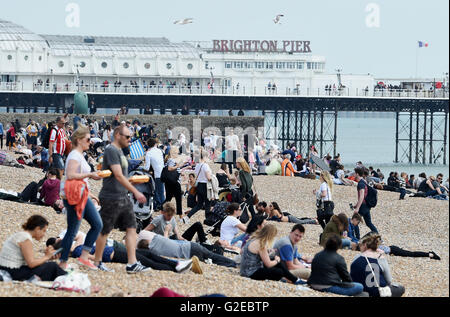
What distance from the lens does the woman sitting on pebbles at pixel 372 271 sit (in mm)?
9805

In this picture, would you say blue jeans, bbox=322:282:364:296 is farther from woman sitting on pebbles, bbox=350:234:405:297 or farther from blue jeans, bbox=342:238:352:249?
blue jeans, bbox=342:238:352:249

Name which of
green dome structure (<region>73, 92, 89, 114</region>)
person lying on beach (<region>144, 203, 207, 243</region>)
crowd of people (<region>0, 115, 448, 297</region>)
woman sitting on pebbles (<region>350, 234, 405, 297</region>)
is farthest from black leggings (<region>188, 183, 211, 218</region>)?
green dome structure (<region>73, 92, 89, 114</region>)

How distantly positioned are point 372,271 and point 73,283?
3183mm

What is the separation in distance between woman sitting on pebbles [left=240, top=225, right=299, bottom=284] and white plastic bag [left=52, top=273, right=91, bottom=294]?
2063 mm

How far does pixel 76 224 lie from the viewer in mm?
8648

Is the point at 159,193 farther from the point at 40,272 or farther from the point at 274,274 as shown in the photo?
the point at 40,272

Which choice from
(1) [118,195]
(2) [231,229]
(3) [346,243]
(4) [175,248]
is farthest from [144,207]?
(1) [118,195]

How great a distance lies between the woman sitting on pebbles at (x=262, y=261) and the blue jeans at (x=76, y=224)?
1.78m

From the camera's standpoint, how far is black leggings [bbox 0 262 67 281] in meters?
8.41

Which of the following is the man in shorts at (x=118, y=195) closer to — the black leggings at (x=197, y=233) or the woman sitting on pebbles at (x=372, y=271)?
the woman sitting on pebbles at (x=372, y=271)

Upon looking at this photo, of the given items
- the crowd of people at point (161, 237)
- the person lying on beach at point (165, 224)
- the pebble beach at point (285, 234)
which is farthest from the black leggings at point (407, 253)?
the person lying on beach at point (165, 224)
